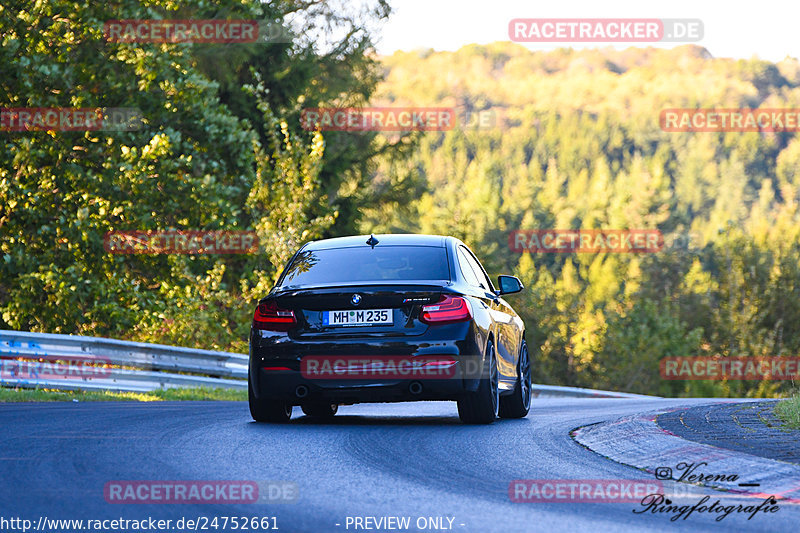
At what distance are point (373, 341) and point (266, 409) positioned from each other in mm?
1304

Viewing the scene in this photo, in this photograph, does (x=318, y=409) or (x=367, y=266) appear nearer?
(x=367, y=266)

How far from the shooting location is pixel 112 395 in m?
15.0

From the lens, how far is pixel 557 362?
220ft

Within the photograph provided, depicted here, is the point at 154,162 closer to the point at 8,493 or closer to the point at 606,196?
the point at 8,493

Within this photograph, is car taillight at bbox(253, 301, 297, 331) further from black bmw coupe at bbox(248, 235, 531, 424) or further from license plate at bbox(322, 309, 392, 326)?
→ license plate at bbox(322, 309, 392, 326)

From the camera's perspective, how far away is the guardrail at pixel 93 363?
587 inches

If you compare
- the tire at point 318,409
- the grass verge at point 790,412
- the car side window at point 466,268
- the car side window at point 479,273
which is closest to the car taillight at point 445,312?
the car side window at point 466,268

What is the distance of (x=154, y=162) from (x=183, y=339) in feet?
11.4

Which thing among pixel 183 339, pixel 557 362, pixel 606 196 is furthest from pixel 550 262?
pixel 183 339

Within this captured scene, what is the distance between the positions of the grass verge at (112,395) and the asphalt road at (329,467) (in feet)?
9.39

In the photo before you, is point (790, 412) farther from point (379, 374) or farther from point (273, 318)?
point (273, 318)

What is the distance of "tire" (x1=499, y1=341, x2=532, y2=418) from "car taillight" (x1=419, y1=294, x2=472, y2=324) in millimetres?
2178

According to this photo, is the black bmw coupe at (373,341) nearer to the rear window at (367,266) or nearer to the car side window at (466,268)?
the rear window at (367,266)

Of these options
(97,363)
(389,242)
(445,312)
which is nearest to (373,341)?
(445,312)
